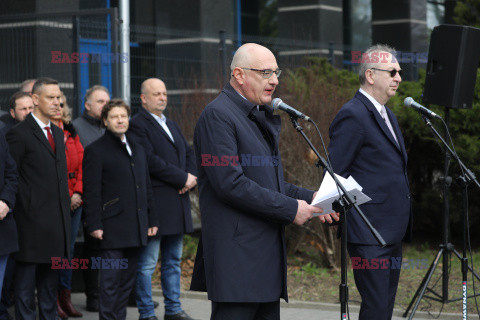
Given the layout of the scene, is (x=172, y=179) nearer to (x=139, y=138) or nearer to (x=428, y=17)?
(x=139, y=138)

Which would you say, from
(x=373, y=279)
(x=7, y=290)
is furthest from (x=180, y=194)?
(x=373, y=279)

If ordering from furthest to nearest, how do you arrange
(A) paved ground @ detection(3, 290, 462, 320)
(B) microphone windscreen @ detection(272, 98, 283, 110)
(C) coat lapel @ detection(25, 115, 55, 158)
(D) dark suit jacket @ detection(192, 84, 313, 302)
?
(A) paved ground @ detection(3, 290, 462, 320) → (C) coat lapel @ detection(25, 115, 55, 158) → (B) microphone windscreen @ detection(272, 98, 283, 110) → (D) dark suit jacket @ detection(192, 84, 313, 302)

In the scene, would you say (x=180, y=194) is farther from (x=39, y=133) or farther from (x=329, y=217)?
(x=329, y=217)

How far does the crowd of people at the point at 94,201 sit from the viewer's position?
22.5ft

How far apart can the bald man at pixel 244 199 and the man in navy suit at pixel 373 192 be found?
105 centimetres

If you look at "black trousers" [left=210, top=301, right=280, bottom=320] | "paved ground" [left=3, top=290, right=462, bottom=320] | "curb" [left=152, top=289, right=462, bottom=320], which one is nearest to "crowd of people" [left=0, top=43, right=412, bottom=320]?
"black trousers" [left=210, top=301, right=280, bottom=320]

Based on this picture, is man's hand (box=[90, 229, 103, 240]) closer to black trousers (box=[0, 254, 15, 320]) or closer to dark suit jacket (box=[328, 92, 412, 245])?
black trousers (box=[0, 254, 15, 320])

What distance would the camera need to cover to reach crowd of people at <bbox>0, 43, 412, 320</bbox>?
437 centimetres

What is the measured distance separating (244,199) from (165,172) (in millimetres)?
3650

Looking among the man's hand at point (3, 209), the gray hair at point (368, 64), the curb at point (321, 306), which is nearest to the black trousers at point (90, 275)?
the curb at point (321, 306)

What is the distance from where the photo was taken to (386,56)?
5.80 metres

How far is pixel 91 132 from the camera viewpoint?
8609 millimetres

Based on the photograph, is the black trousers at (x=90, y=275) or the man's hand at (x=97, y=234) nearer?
the man's hand at (x=97, y=234)

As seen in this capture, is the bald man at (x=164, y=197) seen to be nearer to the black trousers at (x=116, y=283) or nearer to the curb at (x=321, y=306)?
the black trousers at (x=116, y=283)
